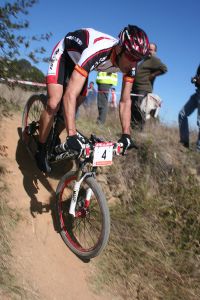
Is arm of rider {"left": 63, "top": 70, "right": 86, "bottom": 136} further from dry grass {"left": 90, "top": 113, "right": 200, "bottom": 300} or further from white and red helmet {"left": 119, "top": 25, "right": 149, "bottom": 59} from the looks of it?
dry grass {"left": 90, "top": 113, "right": 200, "bottom": 300}

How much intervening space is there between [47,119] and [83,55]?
0.98 meters

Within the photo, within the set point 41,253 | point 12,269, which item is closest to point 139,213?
point 41,253

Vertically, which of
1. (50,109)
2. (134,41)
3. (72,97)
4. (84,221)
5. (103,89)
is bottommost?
(84,221)

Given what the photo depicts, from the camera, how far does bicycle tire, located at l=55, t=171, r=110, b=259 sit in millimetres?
4145

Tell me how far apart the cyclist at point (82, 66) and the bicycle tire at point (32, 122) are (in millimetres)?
444

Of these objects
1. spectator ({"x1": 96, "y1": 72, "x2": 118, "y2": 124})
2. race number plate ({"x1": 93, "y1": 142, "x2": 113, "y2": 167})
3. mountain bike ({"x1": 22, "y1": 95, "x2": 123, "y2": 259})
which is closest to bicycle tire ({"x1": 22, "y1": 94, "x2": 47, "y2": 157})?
mountain bike ({"x1": 22, "y1": 95, "x2": 123, "y2": 259})

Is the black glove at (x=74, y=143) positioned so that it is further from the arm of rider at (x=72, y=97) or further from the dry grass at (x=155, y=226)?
the dry grass at (x=155, y=226)

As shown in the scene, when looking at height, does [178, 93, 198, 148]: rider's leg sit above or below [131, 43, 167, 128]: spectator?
below

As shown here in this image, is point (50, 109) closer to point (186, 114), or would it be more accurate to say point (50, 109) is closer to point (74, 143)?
point (74, 143)

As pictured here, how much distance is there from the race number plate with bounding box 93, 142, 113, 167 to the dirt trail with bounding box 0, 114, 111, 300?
41.9 inches

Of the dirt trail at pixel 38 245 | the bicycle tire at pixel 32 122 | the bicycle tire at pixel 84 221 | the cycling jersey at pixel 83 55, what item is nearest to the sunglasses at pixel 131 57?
the cycling jersey at pixel 83 55

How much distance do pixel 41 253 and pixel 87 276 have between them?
55 centimetres

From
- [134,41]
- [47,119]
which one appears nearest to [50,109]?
[47,119]

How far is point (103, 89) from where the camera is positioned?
26.9 feet
